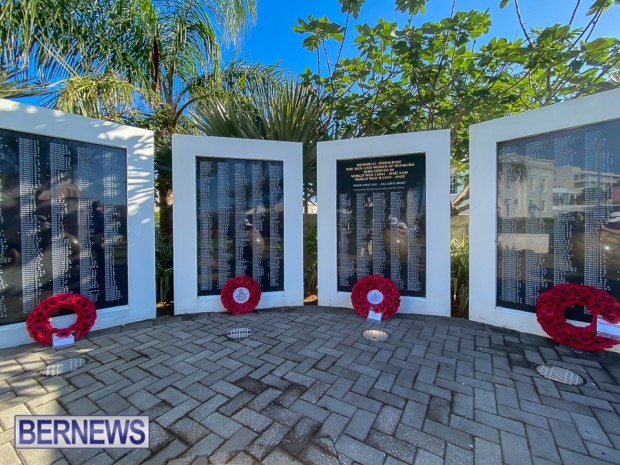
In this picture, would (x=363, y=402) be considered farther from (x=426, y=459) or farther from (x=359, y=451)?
(x=426, y=459)

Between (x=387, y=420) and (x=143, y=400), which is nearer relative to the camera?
(x=387, y=420)

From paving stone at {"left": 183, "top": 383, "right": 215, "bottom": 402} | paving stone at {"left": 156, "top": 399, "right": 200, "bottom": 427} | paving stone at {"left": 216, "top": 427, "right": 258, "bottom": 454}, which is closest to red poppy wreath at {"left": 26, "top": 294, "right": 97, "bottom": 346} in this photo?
paving stone at {"left": 183, "top": 383, "right": 215, "bottom": 402}

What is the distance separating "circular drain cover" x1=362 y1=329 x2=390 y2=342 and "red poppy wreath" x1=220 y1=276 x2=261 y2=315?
1559 millimetres

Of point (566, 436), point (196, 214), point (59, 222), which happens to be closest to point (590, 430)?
point (566, 436)

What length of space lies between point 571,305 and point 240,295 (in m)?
3.69

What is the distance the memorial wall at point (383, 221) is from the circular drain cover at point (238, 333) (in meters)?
1.52

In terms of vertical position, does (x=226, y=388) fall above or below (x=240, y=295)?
below

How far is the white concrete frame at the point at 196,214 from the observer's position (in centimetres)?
377

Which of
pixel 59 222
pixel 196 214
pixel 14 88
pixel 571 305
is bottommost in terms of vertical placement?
pixel 571 305

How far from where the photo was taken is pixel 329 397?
2.04 m

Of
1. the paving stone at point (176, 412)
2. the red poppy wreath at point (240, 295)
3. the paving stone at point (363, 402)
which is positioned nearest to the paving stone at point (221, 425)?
the paving stone at point (176, 412)

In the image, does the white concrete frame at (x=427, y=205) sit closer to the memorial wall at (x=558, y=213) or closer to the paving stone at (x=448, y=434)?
the memorial wall at (x=558, y=213)

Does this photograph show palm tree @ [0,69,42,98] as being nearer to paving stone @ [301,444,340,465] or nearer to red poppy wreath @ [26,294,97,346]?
red poppy wreath @ [26,294,97,346]

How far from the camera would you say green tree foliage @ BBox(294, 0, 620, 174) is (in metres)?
3.64
